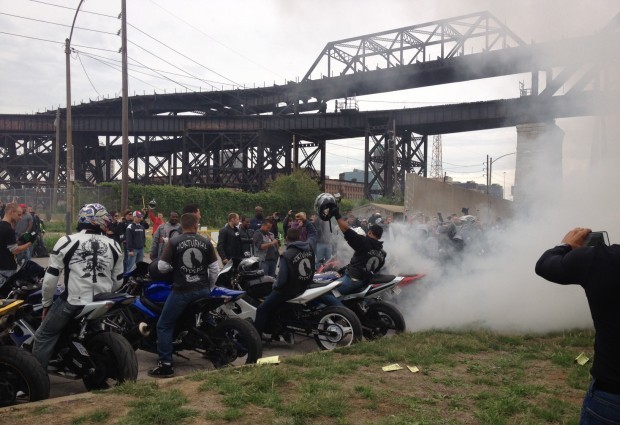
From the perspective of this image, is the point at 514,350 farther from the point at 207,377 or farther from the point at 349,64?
the point at 349,64

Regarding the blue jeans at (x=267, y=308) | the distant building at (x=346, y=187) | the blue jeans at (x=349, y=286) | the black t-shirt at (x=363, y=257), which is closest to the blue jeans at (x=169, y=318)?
the blue jeans at (x=267, y=308)

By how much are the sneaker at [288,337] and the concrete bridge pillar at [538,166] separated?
16.9ft

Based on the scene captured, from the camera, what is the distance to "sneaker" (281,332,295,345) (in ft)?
23.7

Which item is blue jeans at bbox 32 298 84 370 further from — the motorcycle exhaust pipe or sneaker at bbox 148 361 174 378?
sneaker at bbox 148 361 174 378

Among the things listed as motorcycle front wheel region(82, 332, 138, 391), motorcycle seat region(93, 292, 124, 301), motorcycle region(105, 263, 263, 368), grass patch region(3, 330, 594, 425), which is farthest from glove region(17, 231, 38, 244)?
grass patch region(3, 330, 594, 425)

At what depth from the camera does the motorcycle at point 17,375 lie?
4480 millimetres

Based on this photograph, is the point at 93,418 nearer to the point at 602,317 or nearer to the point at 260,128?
the point at 602,317

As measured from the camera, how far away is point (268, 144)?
2350 inches

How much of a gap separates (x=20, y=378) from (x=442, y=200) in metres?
25.9

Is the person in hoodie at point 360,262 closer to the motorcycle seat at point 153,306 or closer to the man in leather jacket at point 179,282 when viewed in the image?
the man in leather jacket at point 179,282

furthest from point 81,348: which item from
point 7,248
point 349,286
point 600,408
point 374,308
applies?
point 600,408

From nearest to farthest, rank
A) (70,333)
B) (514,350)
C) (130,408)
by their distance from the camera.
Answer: (130,408) < (70,333) < (514,350)

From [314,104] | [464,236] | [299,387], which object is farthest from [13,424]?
[314,104]

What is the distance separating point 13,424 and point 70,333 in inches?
51.4
